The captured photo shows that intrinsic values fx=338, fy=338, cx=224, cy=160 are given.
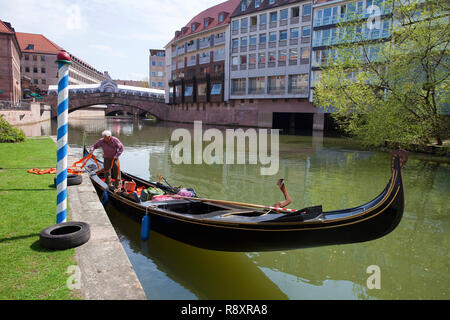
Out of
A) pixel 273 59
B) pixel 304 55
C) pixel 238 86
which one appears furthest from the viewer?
pixel 238 86

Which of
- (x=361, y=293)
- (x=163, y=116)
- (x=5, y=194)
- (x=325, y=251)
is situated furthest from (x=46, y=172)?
(x=163, y=116)

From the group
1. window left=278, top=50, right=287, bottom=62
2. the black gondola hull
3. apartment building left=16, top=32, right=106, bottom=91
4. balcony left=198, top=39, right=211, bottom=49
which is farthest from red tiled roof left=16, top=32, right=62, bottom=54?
the black gondola hull

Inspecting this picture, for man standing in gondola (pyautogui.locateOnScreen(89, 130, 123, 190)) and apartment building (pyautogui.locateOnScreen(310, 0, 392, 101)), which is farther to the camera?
apartment building (pyautogui.locateOnScreen(310, 0, 392, 101))

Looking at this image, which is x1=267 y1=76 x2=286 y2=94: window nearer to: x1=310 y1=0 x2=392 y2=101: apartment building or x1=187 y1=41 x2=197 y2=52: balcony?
x1=310 y1=0 x2=392 y2=101: apartment building

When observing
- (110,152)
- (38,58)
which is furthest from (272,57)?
(38,58)

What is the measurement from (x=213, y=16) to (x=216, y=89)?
498 inches

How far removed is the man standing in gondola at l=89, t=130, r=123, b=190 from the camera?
893cm

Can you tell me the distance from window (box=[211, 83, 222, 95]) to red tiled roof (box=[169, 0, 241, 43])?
26.7ft

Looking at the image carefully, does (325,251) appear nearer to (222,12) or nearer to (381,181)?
(381,181)

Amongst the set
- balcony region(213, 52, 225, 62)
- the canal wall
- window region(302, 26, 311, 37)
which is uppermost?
window region(302, 26, 311, 37)

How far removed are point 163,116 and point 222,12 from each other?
2159 centimetres

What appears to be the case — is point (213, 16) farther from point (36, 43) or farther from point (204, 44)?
point (36, 43)

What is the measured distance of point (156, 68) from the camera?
99062mm

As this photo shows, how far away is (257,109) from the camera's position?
4434 centimetres
